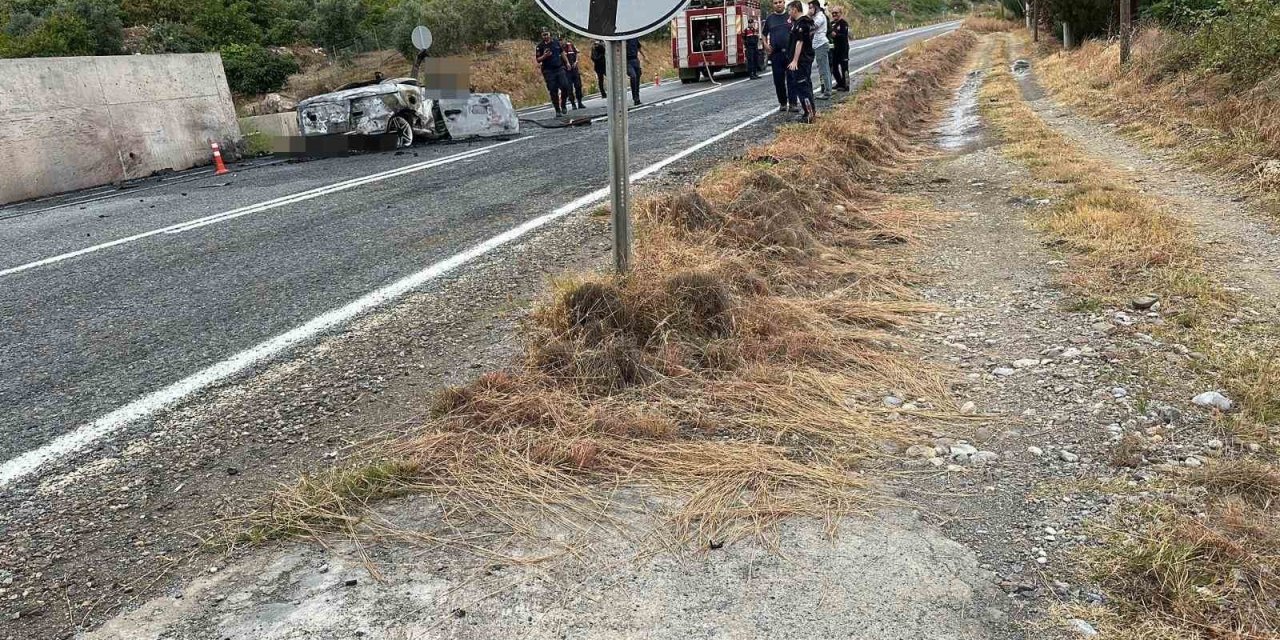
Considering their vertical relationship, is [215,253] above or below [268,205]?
below

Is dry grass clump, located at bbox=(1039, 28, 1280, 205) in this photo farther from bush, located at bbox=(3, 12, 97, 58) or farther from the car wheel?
bush, located at bbox=(3, 12, 97, 58)

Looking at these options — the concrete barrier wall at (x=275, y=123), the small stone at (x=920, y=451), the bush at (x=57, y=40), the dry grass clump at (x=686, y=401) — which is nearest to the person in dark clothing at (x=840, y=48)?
the concrete barrier wall at (x=275, y=123)

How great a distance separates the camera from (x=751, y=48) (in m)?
23.3

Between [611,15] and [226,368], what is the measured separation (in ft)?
7.29

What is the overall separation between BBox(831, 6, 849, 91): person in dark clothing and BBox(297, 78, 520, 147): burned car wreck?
6.77m

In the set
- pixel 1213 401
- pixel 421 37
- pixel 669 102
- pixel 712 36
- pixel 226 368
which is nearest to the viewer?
pixel 1213 401

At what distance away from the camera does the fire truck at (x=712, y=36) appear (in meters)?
23.5

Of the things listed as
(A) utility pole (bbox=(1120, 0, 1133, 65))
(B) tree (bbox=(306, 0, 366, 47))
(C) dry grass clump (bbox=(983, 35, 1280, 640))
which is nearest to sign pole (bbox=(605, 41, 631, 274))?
(C) dry grass clump (bbox=(983, 35, 1280, 640))

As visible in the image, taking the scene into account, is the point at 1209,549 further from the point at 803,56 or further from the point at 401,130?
the point at 401,130

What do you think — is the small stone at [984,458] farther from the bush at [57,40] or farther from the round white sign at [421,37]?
the bush at [57,40]

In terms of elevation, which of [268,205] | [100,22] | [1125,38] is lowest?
[268,205]

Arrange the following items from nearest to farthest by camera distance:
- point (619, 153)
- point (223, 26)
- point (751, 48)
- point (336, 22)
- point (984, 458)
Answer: point (984, 458)
point (619, 153)
point (751, 48)
point (336, 22)
point (223, 26)

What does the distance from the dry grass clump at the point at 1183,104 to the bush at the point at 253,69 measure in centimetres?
2460

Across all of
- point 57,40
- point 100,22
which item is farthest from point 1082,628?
point 100,22
